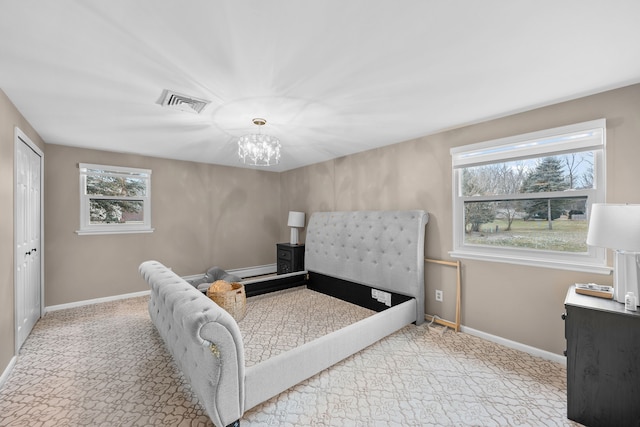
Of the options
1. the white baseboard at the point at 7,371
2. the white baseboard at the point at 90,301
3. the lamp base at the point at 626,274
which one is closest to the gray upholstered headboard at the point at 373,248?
the lamp base at the point at 626,274

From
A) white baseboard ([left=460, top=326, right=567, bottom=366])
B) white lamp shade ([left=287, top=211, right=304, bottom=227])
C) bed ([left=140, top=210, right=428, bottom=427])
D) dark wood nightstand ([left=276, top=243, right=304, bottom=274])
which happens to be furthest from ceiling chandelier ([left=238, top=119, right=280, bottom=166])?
white baseboard ([left=460, top=326, right=567, bottom=366])

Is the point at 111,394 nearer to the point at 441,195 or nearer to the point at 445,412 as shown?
A: the point at 445,412

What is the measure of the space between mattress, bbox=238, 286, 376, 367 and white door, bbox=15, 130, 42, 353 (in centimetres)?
Result: 205

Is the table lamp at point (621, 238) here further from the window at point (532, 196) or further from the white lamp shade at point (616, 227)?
the window at point (532, 196)

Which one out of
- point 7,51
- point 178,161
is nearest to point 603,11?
point 7,51

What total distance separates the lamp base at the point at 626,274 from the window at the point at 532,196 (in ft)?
1.53

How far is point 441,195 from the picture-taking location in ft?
9.90

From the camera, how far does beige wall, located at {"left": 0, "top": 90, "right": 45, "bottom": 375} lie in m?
2.03

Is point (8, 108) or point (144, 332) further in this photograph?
point (144, 332)

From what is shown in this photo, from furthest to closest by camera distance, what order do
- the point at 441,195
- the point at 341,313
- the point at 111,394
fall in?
the point at 341,313 → the point at 441,195 → the point at 111,394

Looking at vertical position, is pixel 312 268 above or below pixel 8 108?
below

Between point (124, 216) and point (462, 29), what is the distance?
458 cm

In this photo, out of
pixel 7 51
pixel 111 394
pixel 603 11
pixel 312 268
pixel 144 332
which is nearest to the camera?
pixel 603 11

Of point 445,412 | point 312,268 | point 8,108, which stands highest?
point 8,108
